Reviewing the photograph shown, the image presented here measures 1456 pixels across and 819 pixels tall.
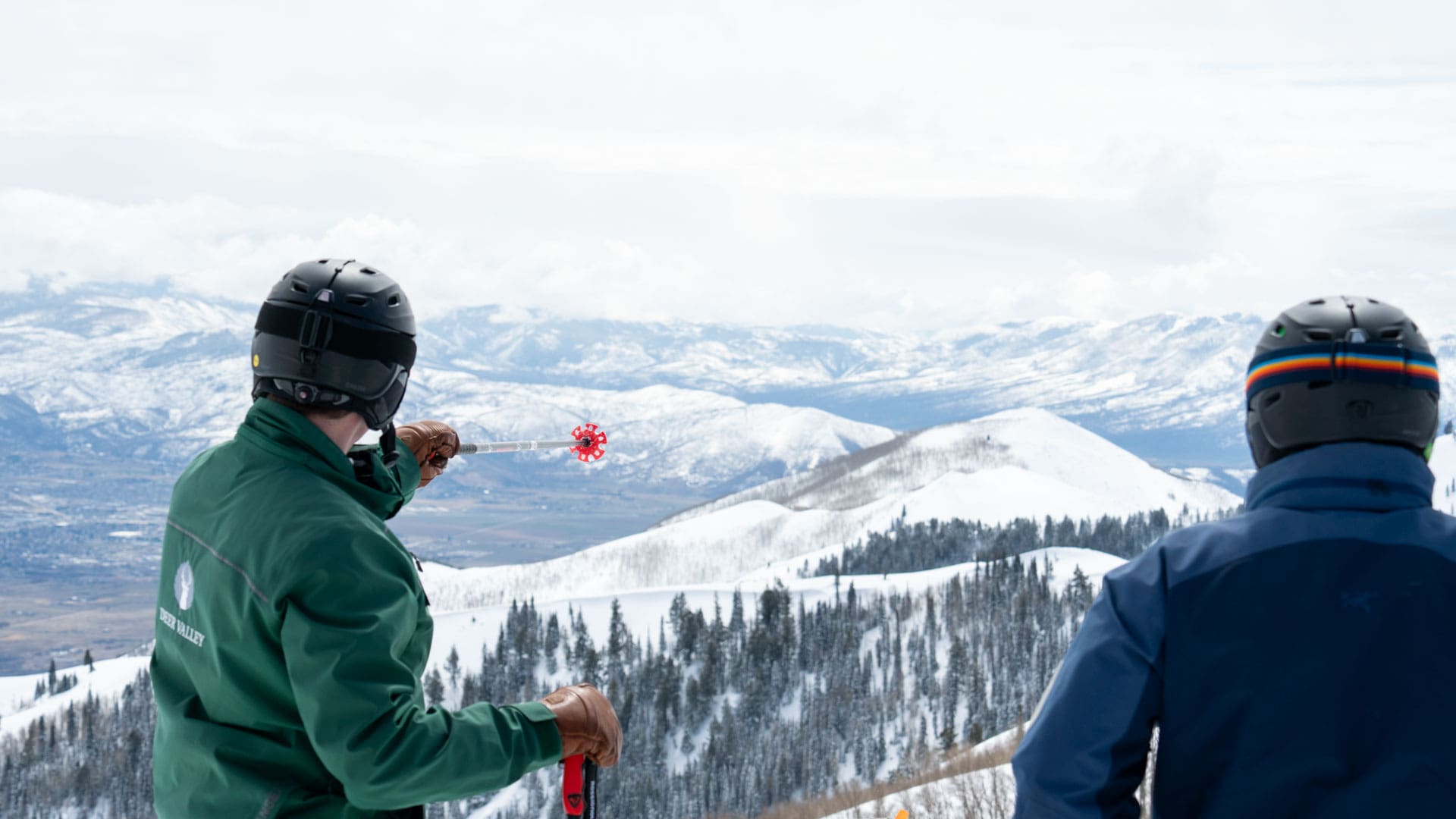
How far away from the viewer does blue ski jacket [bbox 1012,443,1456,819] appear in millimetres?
3242

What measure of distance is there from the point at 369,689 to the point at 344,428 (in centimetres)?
129

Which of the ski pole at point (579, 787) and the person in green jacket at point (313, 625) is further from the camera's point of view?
the ski pole at point (579, 787)

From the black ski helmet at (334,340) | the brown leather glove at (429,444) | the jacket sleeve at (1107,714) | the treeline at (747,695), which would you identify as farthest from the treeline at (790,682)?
the jacket sleeve at (1107,714)

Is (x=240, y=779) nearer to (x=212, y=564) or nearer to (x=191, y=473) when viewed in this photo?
(x=212, y=564)

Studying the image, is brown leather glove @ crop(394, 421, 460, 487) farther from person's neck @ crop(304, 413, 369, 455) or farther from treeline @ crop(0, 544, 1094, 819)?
treeline @ crop(0, 544, 1094, 819)

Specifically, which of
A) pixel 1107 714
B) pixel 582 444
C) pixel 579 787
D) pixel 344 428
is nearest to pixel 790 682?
pixel 582 444

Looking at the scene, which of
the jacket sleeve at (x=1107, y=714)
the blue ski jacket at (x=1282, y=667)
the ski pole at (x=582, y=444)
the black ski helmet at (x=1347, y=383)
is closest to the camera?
the blue ski jacket at (x=1282, y=667)

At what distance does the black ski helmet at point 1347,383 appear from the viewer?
3.57 meters

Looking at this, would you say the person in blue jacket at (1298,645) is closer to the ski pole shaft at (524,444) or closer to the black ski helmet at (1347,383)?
the black ski helmet at (1347,383)

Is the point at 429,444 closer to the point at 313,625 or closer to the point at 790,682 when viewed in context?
the point at 313,625

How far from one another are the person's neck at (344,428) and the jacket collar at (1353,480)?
3590mm

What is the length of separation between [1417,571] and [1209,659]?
2.27 ft

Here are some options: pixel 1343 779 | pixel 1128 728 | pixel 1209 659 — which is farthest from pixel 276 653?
pixel 1343 779

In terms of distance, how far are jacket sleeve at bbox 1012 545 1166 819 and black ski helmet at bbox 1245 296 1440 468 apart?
0.70 meters
